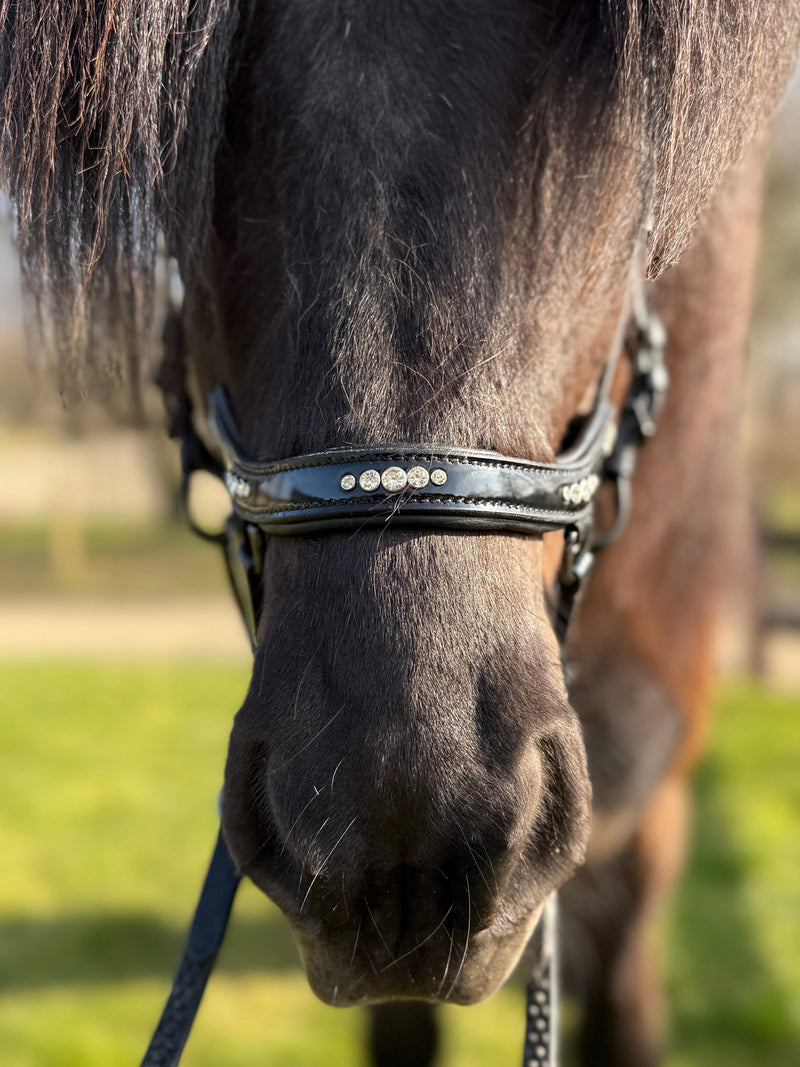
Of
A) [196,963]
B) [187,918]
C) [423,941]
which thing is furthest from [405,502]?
[187,918]

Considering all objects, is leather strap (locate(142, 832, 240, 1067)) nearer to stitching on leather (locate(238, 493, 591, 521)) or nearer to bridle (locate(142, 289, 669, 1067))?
bridle (locate(142, 289, 669, 1067))

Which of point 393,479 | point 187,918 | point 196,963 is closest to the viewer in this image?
point 393,479

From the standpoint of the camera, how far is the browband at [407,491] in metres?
0.83

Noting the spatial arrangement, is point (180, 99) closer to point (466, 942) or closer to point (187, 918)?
point (466, 942)

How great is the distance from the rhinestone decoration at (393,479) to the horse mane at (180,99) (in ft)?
1.14

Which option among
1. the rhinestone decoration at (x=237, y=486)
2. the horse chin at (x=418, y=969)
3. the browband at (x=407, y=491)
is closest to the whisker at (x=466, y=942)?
the horse chin at (x=418, y=969)

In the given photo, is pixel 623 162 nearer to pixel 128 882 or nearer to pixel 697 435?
pixel 697 435

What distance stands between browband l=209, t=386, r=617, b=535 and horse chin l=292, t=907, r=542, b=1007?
1.24 feet

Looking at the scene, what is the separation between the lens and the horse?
0.79m

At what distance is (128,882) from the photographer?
10.6ft

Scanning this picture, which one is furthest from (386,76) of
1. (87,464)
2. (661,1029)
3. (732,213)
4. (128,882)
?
(87,464)

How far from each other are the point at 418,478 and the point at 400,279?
189 mm

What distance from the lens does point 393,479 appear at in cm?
83

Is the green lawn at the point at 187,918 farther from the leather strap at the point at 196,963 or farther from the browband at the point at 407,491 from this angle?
the browband at the point at 407,491
